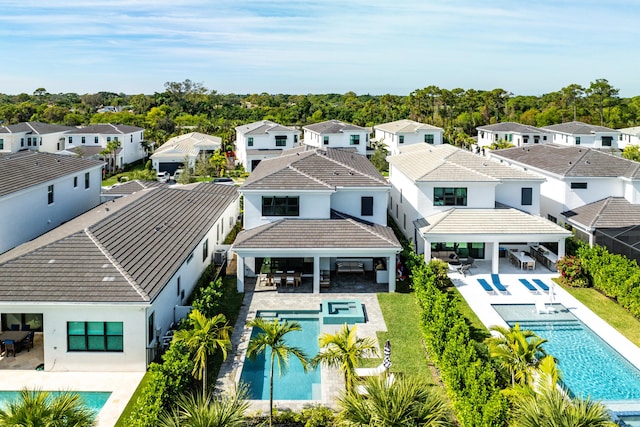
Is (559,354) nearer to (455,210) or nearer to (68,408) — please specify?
(455,210)

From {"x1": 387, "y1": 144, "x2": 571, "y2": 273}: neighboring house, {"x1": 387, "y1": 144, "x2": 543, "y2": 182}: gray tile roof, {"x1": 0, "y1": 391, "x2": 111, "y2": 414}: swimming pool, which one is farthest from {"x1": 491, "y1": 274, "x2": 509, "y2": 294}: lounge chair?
{"x1": 0, "y1": 391, "x2": 111, "y2": 414}: swimming pool

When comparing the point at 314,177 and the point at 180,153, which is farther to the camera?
the point at 180,153

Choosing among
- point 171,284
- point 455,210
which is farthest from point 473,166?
point 171,284

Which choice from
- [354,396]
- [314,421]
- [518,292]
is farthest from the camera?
[518,292]

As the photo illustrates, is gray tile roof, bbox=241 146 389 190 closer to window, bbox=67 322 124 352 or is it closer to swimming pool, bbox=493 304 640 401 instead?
swimming pool, bbox=493 304 640 401

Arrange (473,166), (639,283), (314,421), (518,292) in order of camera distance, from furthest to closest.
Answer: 1. (473,166)
2. (518,292)
3. (639,283)
4. (314,421)

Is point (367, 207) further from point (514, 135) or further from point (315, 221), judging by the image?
point (514, 135)

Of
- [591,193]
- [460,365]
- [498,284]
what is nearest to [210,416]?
[460,365]
